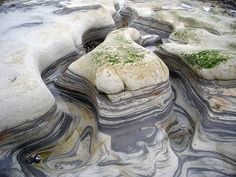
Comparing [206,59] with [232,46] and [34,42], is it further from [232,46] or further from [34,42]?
[34,42]

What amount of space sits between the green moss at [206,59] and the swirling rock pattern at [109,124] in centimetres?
9

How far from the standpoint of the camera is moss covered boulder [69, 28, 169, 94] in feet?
11.4

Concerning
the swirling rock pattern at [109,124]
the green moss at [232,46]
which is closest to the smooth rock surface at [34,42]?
the swirling rock pattern at [109,124]

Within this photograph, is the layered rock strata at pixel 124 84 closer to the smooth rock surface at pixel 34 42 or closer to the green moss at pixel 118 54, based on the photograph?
the green moss at pixel 118 54

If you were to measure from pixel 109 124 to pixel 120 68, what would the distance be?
613 millimetres

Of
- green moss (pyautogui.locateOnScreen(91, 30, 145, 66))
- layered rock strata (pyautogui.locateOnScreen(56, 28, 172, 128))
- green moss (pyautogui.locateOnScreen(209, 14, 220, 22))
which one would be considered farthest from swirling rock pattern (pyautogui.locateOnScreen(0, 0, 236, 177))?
green moss (pyautogui.locateOnScreen(209, 14, 220, 22))

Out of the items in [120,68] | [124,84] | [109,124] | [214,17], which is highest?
[120,68]

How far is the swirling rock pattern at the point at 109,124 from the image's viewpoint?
3211 millimetres

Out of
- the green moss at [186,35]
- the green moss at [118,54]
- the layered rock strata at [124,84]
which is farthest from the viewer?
the green moss at [186,35]

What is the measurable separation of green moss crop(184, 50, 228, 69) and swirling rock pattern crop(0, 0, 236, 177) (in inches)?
3.7

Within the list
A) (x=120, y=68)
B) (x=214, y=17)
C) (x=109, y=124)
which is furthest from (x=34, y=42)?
(x=214, y=17)

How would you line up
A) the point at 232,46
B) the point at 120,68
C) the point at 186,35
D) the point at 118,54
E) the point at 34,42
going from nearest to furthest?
the point at 120,68 < the point at 118,54 < the point at 34,42 < the point at 232,46 < the point at 186,35

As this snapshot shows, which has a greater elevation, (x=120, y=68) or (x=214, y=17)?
(x=120, y=68)

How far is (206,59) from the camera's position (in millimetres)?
3822
